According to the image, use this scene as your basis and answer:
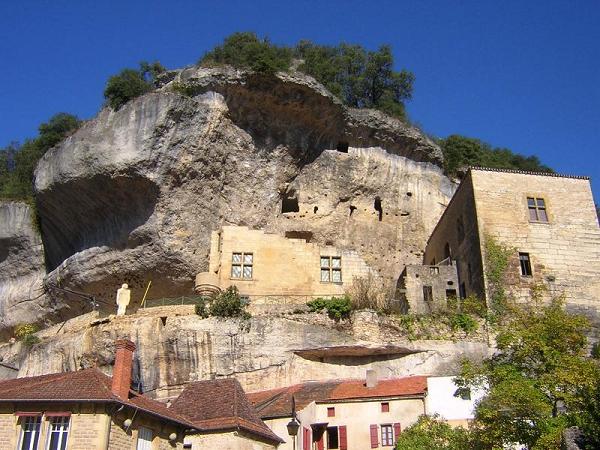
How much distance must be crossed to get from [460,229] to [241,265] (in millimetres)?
10128

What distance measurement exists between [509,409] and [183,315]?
13714mm

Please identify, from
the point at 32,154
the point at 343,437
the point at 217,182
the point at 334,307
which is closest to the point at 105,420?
the point at 343,437

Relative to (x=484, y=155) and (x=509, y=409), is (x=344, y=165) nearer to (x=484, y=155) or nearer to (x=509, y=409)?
(x=484, y=155)

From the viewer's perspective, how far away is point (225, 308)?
2823 centimetres

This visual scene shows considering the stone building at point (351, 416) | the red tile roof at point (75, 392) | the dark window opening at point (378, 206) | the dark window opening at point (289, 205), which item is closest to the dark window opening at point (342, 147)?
the dark window opening at point (378, 206)

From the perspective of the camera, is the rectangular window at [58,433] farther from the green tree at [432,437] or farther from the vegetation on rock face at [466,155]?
the vegetation on rock face at [466,155]

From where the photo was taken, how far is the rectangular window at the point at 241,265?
Result: 32.0 meters

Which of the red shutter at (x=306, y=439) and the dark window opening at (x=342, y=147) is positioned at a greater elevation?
the dark window opening at (x=342, y=147)

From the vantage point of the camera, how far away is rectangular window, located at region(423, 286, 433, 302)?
31750mm

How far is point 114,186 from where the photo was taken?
3284 cm

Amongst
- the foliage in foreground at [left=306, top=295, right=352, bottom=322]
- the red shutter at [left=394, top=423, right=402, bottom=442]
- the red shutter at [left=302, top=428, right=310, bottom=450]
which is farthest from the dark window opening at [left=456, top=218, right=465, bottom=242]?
the red shutter at [left=302, top=428, right=310, bottom=450]

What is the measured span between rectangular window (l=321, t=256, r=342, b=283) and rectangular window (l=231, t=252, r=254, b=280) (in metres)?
3.32

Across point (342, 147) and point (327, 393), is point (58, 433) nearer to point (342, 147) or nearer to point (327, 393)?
point (327, 393)

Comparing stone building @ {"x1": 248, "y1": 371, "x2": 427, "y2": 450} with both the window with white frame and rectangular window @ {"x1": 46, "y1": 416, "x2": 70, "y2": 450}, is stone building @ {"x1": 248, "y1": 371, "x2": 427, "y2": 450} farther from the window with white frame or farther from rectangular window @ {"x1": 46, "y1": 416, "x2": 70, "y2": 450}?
rectangular window @ {"x1": 46, "y1": 416, "x2": 70, "y2": 450}
